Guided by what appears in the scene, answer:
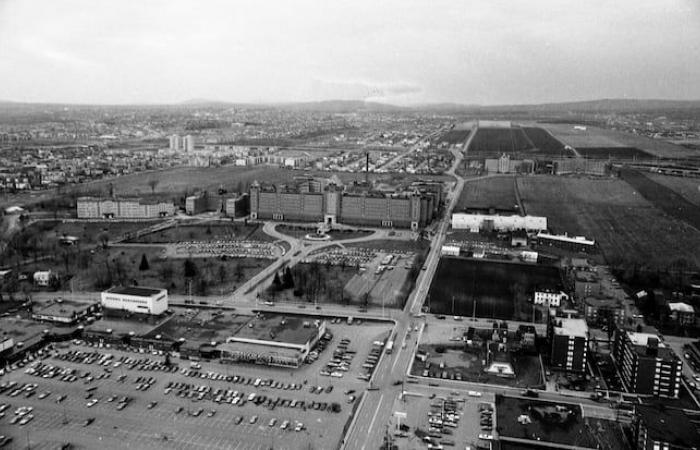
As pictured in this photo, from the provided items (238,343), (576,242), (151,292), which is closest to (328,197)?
(576,242)

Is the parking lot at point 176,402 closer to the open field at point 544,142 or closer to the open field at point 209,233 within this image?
the open field at point 209,233

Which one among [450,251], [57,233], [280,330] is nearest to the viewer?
[280,330]

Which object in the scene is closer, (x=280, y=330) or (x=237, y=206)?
(x=280, y=330)

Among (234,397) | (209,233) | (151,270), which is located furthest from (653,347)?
(209,233)

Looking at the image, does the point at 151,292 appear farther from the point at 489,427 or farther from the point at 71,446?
the point at 489,427

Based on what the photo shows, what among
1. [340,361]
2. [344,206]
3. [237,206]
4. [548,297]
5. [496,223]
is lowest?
[340,361]

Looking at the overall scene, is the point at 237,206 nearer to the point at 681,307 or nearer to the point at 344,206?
the point at 344,206

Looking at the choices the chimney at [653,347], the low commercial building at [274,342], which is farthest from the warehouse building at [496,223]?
the chimney at [653,347]

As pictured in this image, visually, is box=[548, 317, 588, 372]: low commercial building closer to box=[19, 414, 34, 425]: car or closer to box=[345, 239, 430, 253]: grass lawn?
box=[345, 239, 430, 253]: grass lawn
